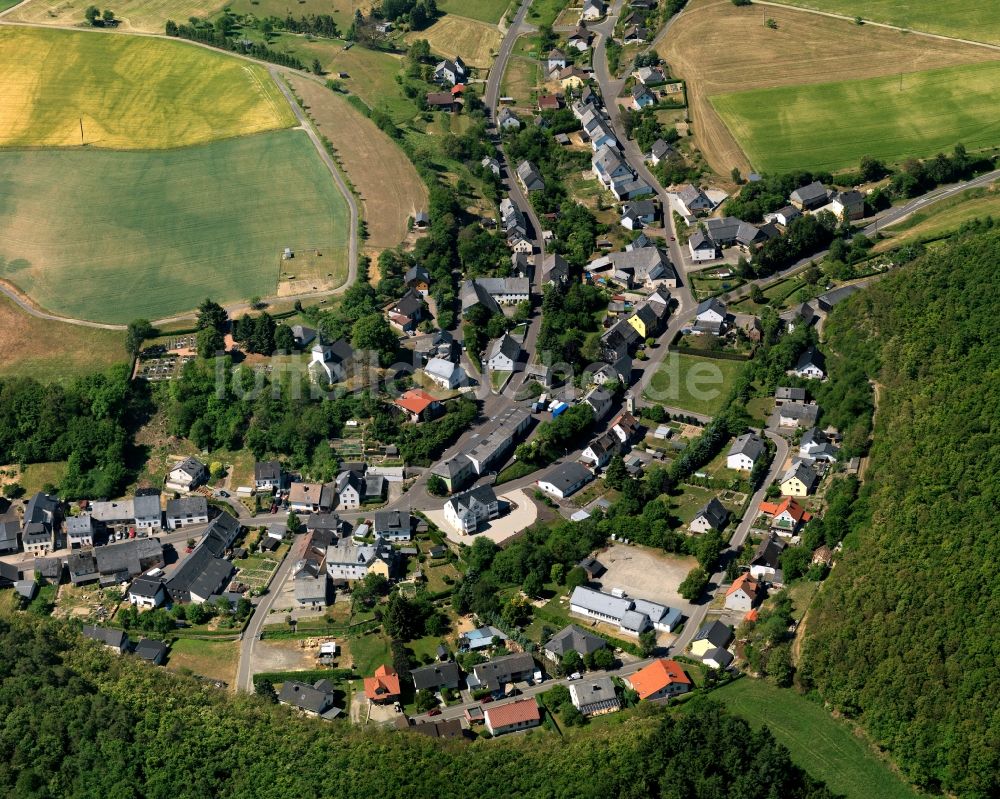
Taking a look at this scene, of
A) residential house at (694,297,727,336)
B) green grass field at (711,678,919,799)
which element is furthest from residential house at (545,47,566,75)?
green grass field at (711,678,919,799)

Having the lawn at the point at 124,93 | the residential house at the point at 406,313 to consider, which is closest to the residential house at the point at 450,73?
the lawn at the point at 124,93

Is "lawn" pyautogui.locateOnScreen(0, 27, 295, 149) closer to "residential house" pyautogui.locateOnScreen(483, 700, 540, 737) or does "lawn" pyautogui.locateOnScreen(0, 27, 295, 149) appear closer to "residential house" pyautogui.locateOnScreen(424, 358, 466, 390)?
"residential house" pyautogui.locateOnScreen(424, 358, 466, 390)

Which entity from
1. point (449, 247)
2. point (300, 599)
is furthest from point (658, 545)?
point (449, 247)

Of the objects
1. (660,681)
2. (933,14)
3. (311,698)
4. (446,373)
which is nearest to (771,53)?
(933,14)

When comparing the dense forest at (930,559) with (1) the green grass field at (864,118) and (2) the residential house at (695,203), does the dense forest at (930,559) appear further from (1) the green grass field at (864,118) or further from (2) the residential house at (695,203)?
(1) the green grass field at (864,118)

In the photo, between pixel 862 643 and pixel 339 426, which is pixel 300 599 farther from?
pixel 862 643

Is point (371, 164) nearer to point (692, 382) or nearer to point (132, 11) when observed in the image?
point (692, 382)
